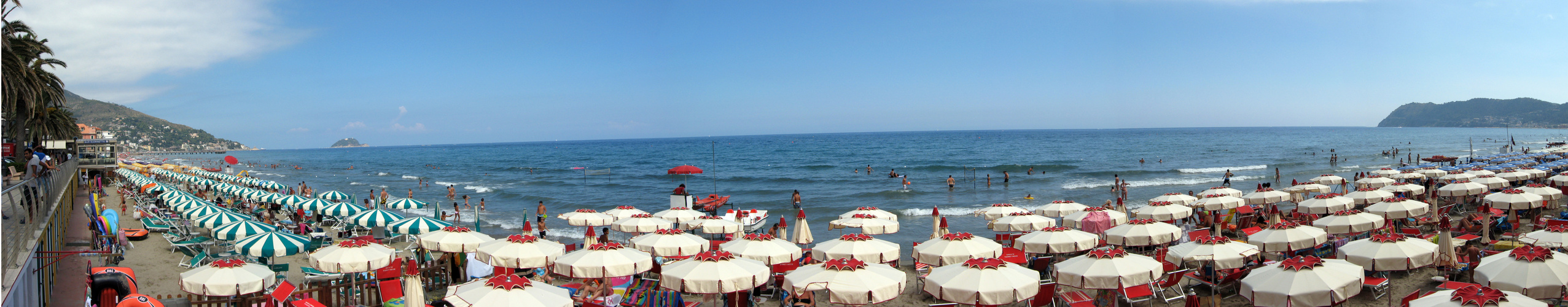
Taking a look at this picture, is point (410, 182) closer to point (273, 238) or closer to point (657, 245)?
point (273, 238)

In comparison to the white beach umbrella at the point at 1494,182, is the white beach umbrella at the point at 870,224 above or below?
below

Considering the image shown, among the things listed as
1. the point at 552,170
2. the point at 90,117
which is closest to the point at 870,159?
the point at 552,170

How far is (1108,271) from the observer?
10391mm

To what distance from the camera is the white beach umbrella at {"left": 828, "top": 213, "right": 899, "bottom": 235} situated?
16.4 m

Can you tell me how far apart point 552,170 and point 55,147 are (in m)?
33.0

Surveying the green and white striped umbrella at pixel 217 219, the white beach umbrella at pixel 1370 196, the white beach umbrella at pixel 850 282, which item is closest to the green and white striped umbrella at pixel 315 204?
the green and white striped umbrella at pixel 217 219

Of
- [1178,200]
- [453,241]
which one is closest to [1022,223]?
[1178,200]

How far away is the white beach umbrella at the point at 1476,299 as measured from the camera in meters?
7.35

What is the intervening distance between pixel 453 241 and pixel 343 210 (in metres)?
10.4

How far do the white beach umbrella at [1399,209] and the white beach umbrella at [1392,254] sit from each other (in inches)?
251

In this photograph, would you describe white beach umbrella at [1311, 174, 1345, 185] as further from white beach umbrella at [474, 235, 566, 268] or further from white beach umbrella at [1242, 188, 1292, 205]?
white beach umbrella at [474, 235, 566, 268]

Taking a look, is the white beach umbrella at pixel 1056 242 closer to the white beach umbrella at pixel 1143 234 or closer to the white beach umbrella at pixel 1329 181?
the white beach umbrella at pixel 1143 234

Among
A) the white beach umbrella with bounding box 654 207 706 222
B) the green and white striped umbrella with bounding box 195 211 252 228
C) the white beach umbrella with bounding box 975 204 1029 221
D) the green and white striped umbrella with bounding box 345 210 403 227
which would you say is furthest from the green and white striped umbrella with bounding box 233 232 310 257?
the white beach umbrella with bounding box 975 204 1029 221

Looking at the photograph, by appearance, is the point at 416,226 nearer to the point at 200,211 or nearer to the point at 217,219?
the point at 217,219
